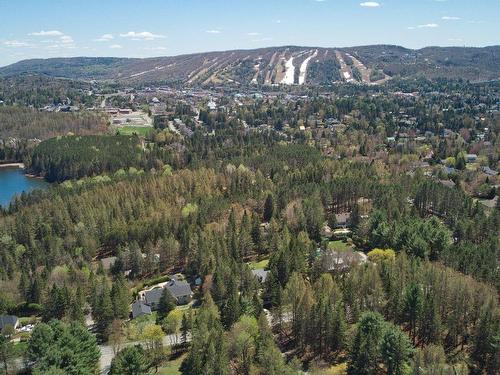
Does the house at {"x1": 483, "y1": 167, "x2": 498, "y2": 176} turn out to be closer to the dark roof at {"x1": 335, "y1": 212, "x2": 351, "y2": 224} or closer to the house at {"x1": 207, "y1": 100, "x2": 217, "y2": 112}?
the dark roof at {"x1": 335, "y1": 212, "x2": 351, "y2": 224}

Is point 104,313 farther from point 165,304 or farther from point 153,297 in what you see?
point 153,297

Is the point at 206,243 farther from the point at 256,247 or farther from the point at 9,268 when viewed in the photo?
the point at 9,268

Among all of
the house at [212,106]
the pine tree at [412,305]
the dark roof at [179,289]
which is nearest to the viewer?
the pine tree at [412,305]

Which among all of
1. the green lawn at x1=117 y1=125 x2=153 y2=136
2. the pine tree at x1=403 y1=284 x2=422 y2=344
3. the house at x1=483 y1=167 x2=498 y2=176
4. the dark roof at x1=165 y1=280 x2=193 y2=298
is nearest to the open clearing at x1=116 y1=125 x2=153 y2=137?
the green lawn at x1=117 y1=125 x2=153 y2=136

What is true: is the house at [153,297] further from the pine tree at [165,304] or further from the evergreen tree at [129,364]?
the evergreen tree at [129,364]

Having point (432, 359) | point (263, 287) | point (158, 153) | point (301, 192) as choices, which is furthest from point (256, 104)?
point (432, 359)

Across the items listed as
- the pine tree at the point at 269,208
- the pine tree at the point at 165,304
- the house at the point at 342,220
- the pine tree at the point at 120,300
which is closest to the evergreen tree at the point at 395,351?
the pine tree at the point at 165,304

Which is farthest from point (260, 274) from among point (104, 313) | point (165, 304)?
point (104, 313)
